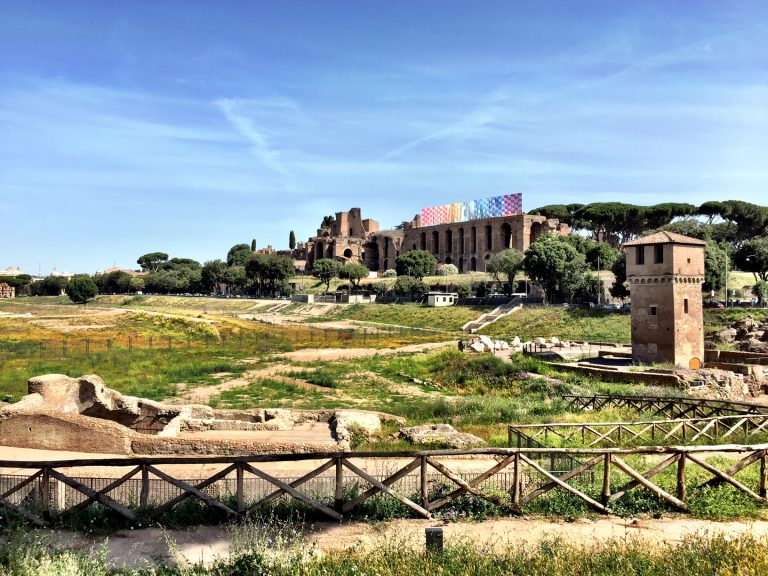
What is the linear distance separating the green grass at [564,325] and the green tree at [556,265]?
4.68 meters

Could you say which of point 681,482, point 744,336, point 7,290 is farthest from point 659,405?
point 7,290

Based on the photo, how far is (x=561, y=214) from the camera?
346ft

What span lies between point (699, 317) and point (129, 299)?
9457cm

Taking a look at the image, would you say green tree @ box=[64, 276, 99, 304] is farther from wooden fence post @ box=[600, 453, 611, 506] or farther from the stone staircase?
wooden fence post @ box=[600, 453, 611, 506]

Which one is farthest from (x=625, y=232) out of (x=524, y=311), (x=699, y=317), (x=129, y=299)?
(x=129, y=299)

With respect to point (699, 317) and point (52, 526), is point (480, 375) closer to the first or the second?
point (699, 317)

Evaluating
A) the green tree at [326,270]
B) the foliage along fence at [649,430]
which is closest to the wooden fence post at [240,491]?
the foliage along fence at [649,430]

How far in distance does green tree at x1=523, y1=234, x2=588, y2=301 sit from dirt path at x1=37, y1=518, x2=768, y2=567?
52.9m

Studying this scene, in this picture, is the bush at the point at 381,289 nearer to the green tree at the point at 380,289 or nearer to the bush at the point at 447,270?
the green tree at the point at 380,289

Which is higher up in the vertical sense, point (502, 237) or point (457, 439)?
point (502, 237)

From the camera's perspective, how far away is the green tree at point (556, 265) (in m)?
59.6

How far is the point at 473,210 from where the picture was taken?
103875 mm

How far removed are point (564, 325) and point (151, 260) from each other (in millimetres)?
140084

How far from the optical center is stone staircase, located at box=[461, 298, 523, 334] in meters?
56.5
